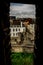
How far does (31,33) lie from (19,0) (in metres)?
1.12

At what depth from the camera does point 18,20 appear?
2947 millimetres

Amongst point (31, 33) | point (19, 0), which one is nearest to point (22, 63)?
point (31, 33)
